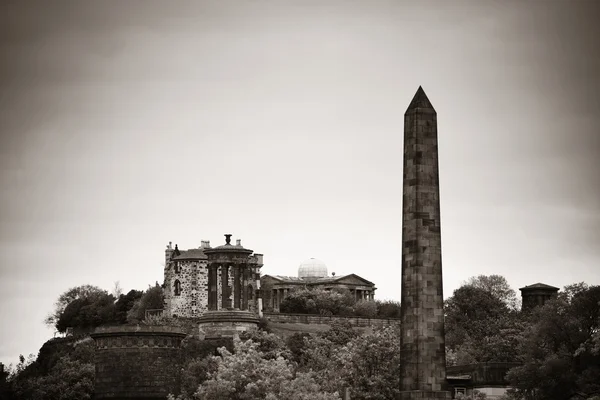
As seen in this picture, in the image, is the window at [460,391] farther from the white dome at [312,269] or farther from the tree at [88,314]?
the white dome at [312,269]

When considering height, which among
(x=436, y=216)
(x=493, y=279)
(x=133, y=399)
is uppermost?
(x=493, y=279)

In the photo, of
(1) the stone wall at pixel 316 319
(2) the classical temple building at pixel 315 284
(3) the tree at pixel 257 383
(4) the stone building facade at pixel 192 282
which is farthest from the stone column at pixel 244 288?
(3) the tree at pixel 257 383

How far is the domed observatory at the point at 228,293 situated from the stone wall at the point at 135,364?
39676 millimetres

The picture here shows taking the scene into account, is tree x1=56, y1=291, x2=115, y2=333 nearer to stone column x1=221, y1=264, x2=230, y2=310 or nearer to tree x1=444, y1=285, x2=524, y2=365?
stone column x1=221, y1=264, x2=230, y2=310

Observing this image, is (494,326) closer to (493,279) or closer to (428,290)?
(493,279)

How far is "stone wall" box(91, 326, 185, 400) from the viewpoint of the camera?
221 feet

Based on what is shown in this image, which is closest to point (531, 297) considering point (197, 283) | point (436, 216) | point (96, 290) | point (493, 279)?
point (493, 279)

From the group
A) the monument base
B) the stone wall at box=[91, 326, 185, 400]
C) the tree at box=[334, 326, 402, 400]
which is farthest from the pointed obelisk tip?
the stone wall at box=[91, 326, 185, 400]

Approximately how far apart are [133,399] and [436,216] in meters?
29.7

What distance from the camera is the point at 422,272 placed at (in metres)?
41.0

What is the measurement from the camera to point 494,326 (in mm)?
122062

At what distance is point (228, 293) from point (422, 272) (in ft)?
248

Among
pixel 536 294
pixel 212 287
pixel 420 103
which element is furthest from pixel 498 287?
pixel 420 103

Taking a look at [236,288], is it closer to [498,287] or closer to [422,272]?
[498,287]
